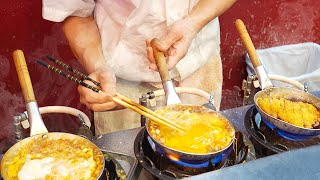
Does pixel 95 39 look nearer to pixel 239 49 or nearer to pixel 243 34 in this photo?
pixel 243 34

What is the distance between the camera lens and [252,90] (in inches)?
84.7

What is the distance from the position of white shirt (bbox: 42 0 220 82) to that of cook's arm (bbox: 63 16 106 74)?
4 centimetres

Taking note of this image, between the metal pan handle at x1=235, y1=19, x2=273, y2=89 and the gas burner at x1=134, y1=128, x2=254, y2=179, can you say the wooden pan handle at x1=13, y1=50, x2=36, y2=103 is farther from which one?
the metal pan handle at x1=235, y1=19, x2=273, y2=89

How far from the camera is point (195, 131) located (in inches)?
60.6

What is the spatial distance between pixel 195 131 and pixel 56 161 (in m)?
0.54

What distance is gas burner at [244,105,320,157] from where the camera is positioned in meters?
1.54

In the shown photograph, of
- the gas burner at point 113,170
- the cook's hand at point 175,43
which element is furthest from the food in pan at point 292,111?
the gas burner at point 113,170

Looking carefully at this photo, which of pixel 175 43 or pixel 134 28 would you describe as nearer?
pixel 175 43

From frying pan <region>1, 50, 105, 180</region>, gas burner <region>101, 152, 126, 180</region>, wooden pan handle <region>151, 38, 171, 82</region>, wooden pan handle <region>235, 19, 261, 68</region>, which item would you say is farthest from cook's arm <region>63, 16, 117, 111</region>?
wooden pan handle <region>235, 19, 261, 68</region>

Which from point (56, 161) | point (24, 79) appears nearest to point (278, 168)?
point (56, 161)

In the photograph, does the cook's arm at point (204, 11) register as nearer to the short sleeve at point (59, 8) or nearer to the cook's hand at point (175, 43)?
the cook's hand at point (175, 43)

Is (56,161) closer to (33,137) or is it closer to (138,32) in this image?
(33,137)

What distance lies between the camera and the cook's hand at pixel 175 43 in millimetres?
1995

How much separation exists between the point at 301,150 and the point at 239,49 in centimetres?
283
